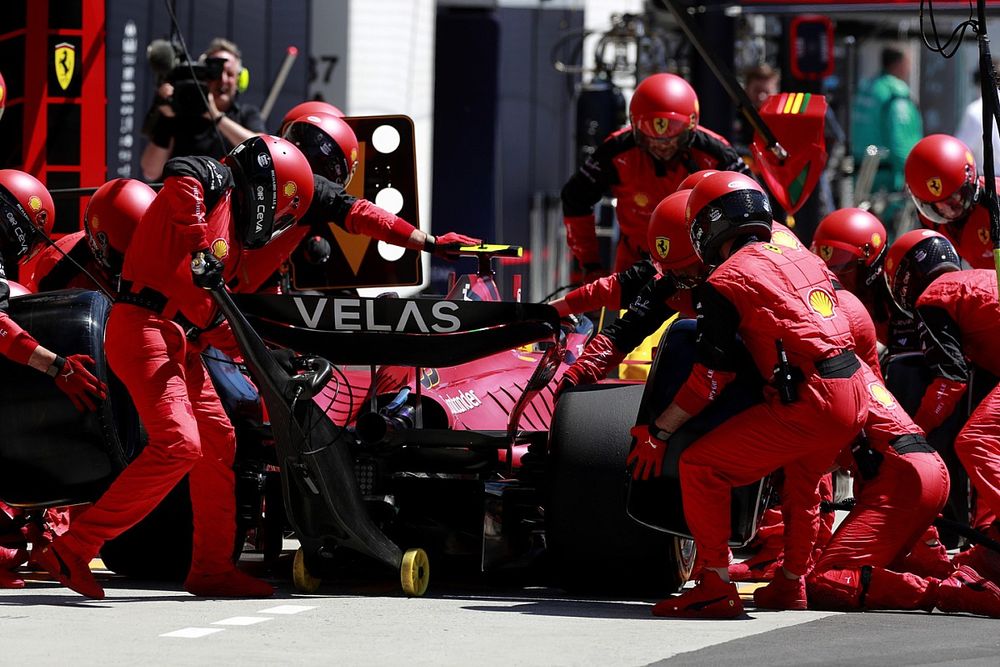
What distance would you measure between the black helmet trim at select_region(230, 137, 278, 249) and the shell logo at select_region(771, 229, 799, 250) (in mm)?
1887

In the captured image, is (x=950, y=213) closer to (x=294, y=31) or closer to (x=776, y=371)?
(x=776, y=371)

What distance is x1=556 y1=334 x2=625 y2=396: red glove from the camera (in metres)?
7.79

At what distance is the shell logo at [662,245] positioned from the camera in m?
7.40

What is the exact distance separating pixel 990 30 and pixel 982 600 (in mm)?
2718

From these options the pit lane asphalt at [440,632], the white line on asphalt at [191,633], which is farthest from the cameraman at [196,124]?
the white line on asphalt at [191,633]

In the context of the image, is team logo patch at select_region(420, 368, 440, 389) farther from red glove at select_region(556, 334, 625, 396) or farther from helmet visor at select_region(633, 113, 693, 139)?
helmet visor at select_region(633, 113, 693, 139)

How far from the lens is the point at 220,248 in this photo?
7277mm

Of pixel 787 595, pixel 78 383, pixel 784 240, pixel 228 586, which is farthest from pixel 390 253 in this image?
pixel 787 595

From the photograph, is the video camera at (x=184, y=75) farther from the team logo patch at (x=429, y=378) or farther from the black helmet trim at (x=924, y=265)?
the black helmet trim at (x=924, y=265)

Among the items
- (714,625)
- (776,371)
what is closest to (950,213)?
(776,371)

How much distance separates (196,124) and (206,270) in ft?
13.3

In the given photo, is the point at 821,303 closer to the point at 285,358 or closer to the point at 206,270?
the point at 285,358

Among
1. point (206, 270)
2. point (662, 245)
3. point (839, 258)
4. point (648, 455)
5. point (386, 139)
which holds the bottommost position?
point (648, 455)

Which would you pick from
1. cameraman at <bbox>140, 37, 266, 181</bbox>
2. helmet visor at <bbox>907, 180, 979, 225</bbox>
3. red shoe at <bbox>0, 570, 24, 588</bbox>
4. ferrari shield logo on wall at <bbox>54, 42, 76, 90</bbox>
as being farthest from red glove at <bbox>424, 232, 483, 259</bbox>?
ferrari shield logo on wall at <bbox>54, 42, 76, 90</bbox>
